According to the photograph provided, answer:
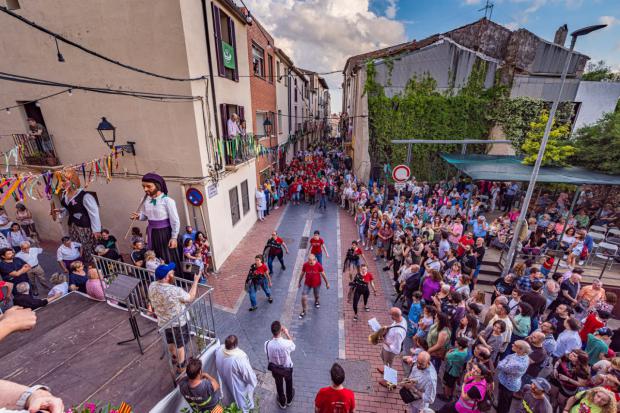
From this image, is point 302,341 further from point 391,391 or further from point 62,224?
point 62,224

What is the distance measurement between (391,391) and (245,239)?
8.40 m

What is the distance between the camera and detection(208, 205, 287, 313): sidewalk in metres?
8.16

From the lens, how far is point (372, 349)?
6.46m

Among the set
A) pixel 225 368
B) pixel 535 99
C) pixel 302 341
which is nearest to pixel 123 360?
pixel 225 368

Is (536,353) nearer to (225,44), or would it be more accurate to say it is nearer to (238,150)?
(238,150)

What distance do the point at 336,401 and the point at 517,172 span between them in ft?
38.6

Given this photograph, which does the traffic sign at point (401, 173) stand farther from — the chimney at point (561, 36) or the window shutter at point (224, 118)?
the chimney at point (561, 36)

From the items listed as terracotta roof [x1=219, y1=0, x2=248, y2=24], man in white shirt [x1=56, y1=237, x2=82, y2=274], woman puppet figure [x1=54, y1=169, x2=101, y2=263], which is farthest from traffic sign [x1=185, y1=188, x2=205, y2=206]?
terracotta roof [x1=219, y1=0, x2=248, y2=24]

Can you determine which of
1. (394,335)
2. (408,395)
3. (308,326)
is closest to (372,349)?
(394,335)

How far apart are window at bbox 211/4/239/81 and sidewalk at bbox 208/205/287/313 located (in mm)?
6558

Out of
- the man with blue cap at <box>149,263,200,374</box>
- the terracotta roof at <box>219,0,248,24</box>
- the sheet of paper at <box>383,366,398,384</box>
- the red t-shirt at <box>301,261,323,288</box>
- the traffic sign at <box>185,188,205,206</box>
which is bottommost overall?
the sheet of paper at <box>383,366,398,384</box>

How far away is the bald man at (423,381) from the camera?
421cm

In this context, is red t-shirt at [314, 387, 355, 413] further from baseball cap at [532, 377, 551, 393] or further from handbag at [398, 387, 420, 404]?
baseball cap at [532, 377, 551, 393]

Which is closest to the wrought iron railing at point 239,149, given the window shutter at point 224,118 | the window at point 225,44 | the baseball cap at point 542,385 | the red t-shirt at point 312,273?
the window shutter at point 224,118
